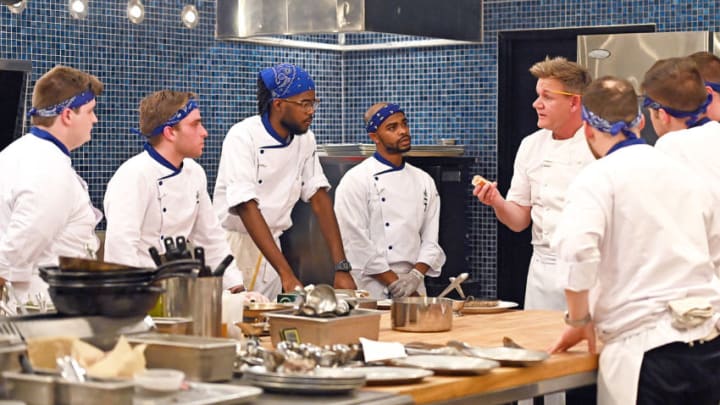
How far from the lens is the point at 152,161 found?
5102mm

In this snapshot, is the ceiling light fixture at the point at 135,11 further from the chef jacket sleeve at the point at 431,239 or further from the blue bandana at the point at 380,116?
the chef jacket sleeve at the point at 431,239

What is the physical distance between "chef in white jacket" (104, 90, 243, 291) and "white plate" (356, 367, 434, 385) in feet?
5.61

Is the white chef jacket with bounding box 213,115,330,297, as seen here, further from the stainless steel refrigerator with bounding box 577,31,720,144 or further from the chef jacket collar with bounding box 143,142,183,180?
the stainless steel refrigerator with bounding box 577,31,720,144

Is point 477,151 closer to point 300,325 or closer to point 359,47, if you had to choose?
point 359,47

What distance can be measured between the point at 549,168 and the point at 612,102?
5.69ft

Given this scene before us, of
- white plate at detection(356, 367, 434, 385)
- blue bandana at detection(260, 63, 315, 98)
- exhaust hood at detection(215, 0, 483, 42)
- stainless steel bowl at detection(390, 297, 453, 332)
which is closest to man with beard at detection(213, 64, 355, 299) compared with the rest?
blue bandana at detection(260, 63, 315, 98)

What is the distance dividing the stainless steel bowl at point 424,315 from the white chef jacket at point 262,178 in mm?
1849

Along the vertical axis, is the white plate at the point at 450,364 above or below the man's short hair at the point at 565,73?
below

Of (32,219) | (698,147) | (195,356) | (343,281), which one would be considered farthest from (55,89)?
(698,147)

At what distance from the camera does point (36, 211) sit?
4.48 meters

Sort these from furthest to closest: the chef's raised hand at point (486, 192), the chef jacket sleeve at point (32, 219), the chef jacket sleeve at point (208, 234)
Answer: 1. the chef jacket sleeve at point (208, 234)
2. the chef's raised hand at point (486, 192)
3. the chef jacket sleeve at point (32, 219)

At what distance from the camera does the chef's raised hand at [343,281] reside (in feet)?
19.5

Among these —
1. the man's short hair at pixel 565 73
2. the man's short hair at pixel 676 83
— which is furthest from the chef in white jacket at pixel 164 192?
the man's short hair at pixel 676 83

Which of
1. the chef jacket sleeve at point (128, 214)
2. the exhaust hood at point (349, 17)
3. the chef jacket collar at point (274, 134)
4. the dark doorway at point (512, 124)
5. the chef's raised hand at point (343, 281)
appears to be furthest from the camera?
the dark doorway at point (512, 124)
